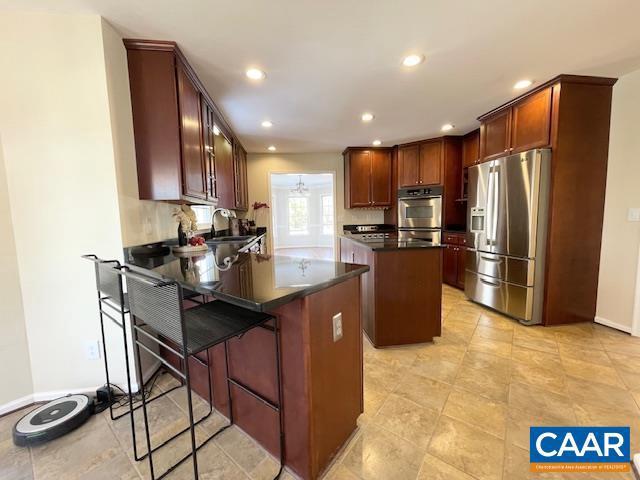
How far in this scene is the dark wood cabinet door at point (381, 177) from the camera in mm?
4848

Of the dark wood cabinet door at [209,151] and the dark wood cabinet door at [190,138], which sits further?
the dark wood cabinet door at [209,151]

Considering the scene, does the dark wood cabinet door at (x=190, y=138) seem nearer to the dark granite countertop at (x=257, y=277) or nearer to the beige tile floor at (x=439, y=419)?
the dark granite countertop at (x=257, y=277)

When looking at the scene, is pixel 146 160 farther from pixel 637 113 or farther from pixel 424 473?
pixel 637 113

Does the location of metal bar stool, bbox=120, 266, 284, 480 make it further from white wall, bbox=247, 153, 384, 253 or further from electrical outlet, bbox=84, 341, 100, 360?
white wall, bbox=247, 153, 384, 253

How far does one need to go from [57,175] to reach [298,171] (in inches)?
150

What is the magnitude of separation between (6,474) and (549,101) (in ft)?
15.0

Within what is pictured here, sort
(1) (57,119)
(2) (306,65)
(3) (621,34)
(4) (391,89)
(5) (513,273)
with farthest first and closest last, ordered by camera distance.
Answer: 1. (5) (513,273)
2. (4) (391,89)
3. (2) (306,65)
4. (3) (621,34)
5. (1) (57,119)

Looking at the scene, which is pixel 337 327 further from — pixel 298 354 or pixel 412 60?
pixel 412 60

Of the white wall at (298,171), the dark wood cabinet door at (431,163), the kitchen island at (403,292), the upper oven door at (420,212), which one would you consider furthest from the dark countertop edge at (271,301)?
the white wall at (298,171)

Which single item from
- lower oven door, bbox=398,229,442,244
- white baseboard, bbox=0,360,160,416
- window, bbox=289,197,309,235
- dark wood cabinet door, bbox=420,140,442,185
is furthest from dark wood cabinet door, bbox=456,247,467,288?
window, bbox=289,197,309,235

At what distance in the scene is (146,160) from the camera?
184 cm

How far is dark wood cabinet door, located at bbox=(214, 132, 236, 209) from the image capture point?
296 centimetres

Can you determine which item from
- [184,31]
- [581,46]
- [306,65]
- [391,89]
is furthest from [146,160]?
[581,46]

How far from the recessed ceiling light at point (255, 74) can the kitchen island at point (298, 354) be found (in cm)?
169
